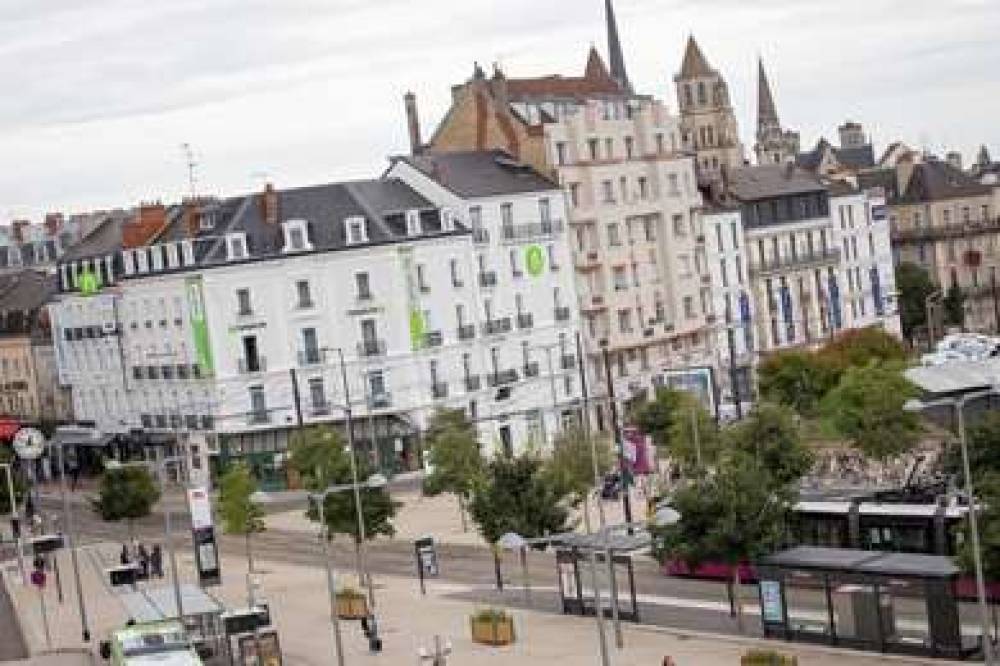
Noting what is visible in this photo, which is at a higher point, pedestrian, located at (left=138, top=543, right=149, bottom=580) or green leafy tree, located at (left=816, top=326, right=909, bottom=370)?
green leafy tree, located at (left=816, top=326, right=909, bottom=370)

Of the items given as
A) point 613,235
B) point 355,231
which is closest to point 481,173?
point 355,231

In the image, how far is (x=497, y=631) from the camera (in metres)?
51.9

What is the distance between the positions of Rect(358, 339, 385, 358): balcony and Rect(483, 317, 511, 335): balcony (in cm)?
650

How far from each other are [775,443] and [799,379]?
29.3 m

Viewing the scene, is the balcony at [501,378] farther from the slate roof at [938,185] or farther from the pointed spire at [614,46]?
the pointed spire at [614,46]

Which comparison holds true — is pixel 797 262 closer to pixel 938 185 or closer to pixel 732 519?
pixel 938 185

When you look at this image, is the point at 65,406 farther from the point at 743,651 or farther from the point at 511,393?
the point at 743,651

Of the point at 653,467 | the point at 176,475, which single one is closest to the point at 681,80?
the point at 176,475

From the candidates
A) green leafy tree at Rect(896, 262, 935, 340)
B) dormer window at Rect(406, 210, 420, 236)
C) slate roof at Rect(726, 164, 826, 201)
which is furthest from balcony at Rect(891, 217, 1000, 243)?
dormer window at Rect(406, 210, 420, 236)

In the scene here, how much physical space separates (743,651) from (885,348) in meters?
53.5

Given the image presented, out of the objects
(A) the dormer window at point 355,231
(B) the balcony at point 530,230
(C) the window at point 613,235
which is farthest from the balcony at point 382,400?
(C) the window at point 613,235

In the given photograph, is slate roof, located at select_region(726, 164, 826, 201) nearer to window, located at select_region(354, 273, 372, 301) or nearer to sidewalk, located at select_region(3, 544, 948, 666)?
window, located at select_region(354, 273, 372, 301)

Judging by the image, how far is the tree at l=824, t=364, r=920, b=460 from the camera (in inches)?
2778

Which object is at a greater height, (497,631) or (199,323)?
(199,323)
